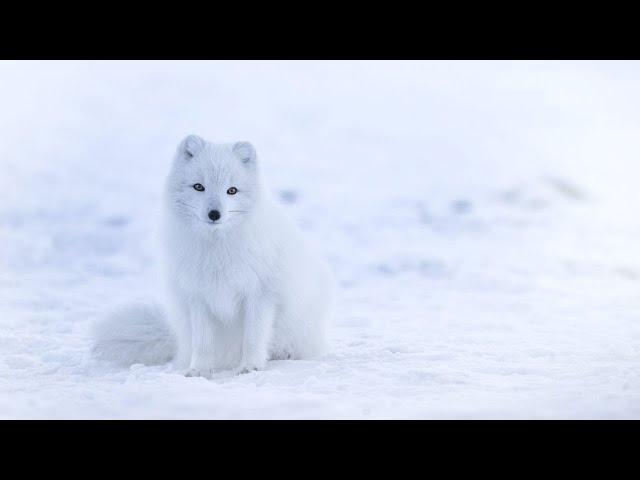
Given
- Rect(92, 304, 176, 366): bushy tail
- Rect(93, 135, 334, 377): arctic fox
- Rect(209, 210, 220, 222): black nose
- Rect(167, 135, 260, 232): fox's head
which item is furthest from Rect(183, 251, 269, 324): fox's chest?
Rect(92, 304, 176, 366): bushy tail

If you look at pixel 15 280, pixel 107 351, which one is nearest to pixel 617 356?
pixel 107 351

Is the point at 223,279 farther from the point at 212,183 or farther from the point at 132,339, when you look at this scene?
the point at 132,339

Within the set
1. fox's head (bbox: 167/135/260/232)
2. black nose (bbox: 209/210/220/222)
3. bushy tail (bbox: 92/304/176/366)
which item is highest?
fox's head (bbox: 167/135/260/232)

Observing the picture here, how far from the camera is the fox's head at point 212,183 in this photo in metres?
4.04

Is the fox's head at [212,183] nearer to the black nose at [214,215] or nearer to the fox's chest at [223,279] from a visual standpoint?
the black nose at [214,215]

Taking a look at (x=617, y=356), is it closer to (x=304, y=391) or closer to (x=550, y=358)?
(x=550, y=358)

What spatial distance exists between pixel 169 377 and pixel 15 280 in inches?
133

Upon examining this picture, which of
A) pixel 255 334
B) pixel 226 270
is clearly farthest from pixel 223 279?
pixel 255 334

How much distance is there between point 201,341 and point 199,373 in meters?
0.17

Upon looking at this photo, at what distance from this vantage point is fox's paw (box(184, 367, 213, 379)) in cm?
422

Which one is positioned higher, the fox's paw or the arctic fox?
the arctic fox

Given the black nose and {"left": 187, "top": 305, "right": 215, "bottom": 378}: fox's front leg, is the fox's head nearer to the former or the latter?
the black nose

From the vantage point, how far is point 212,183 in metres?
4.05

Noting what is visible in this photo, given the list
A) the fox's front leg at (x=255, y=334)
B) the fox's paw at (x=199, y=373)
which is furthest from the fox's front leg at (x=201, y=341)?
the fox's front leg at (x=255, y=334)
